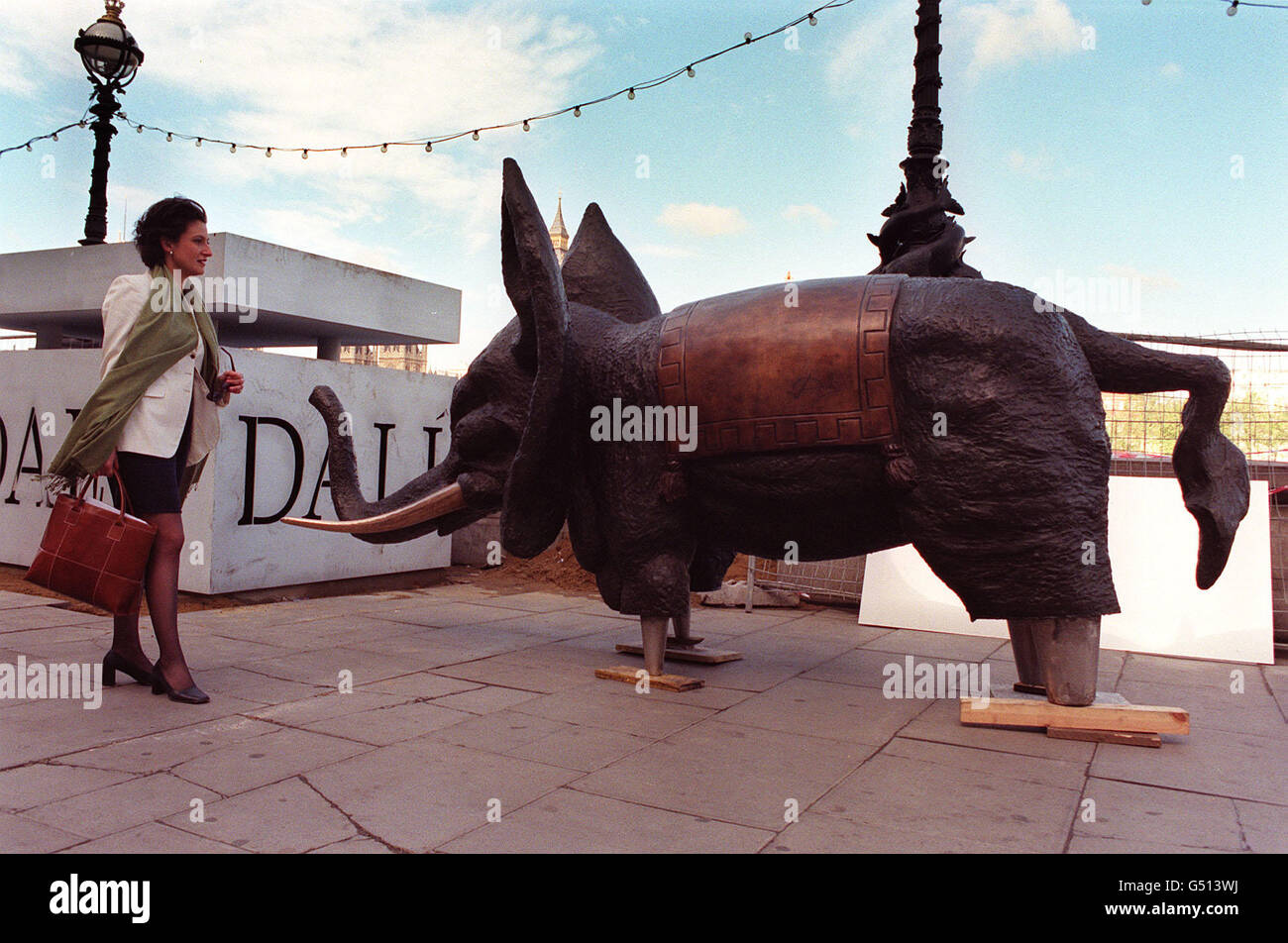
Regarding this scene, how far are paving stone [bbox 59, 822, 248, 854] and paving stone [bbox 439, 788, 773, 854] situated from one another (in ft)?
1.74

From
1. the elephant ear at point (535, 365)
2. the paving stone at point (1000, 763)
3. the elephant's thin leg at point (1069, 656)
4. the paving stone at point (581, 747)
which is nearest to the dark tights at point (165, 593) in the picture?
the elephant ear at point (535, 365)

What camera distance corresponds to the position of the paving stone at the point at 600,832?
206 cm

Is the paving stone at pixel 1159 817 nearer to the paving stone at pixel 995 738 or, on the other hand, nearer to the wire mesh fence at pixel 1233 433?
the paving stone at pixel 995 738

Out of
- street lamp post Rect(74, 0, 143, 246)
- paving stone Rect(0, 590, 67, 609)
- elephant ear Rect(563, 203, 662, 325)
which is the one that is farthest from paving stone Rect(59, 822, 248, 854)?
street lamp post Rect(74, 0, 143, 246)

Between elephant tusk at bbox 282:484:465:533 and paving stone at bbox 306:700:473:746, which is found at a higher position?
elephant tusk at bbox 282:484:465:533

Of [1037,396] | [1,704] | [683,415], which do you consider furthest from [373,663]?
[1037,396]

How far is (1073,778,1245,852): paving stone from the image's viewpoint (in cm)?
225

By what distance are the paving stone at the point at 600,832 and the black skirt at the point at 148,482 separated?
6.67 feet

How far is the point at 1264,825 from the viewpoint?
2377 millimetres

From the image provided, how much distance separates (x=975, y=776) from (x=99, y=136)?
9.86 metres

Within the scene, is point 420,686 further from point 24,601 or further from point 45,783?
point 24,601

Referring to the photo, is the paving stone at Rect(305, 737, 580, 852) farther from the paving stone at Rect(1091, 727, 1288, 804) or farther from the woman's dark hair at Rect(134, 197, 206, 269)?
the woman's dark hair at Rect(134, 197, 206, 269)

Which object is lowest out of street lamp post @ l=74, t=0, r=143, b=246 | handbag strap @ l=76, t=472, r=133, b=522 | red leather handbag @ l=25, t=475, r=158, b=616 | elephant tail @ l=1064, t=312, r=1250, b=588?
red leather handbag @ l=25, t=475, r=158, b=616

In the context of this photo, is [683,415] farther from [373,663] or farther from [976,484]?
[373,663]
